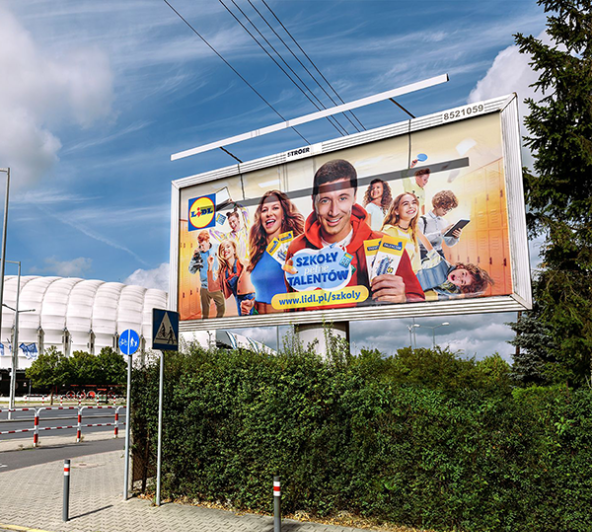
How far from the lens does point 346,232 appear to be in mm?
13625

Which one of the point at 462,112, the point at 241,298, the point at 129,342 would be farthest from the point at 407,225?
the point at 129,342

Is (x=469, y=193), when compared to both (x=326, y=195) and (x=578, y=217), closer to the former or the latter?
(x=326, y=195)

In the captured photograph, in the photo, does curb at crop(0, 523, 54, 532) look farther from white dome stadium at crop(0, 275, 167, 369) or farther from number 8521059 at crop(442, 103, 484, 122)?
white dome stadium at crop(0, 275, 167, 369)

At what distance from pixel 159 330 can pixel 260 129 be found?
7710mm

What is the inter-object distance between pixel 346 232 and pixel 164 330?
5.70 m

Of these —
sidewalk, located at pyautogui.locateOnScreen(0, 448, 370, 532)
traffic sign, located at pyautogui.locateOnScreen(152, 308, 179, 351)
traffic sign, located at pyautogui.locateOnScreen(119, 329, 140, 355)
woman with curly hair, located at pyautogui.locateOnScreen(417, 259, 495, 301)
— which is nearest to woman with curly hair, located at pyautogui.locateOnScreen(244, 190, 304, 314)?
woman with curly hair, located at pyautogui.locateOnScreen(417, 259, 495, 301)

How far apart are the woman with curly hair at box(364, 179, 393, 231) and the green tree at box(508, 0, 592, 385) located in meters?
4.54

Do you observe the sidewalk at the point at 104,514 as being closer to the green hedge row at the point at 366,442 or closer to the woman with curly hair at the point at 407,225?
the green hedge row at the point at 366,442

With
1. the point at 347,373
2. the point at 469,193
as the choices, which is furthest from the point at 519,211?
the point at 347,373

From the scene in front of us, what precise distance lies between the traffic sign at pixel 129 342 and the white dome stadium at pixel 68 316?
288 feet

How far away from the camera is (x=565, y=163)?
590 inches

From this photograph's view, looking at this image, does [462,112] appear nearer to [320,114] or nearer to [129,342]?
[320,114]

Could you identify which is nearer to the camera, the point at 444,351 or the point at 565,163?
the point at 565,163

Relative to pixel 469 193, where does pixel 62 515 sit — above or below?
below
